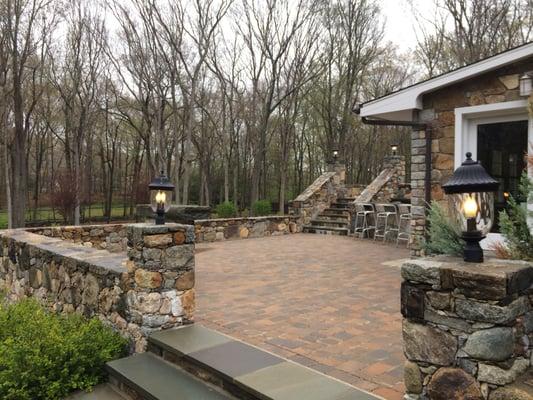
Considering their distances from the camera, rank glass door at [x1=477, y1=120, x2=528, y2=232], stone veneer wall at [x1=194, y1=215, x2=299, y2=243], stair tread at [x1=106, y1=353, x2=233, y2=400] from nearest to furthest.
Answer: stair tread at [x1=106, y1=353, x2=233, y2=400] < glass door at [x1=477, y1=120, x2=528, y2=232] < stone veneer wall at [x1=194, y1=215, x2=299, y2=243]

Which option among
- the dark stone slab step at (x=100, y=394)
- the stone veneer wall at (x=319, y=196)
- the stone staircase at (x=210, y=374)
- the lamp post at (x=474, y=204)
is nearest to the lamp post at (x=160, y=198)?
the stone staircase at (x=210, y=374)

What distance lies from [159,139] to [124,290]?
13609mm

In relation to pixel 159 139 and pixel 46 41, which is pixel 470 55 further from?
pixel 46 41

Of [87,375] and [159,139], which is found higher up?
[159,139]

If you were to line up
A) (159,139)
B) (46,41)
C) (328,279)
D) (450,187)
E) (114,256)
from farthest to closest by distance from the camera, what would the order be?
(159,139) < (46,41) < (328,279) < (114,256) < (450,187)

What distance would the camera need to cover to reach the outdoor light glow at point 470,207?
2.22 meters

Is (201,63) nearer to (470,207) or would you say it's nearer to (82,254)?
(82,254)

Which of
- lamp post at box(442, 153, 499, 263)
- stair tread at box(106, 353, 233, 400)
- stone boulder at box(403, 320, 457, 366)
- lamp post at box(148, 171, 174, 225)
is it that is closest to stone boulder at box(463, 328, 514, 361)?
stone boulder at box(403, 320, 457, 366)

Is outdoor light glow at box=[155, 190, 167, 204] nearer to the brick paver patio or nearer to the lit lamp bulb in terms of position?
the lit lamp bulb

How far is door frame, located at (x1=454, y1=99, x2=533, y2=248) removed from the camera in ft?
16.9

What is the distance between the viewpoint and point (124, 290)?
3992 millimetres

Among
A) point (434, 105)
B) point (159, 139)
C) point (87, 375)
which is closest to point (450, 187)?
point (87, 375)

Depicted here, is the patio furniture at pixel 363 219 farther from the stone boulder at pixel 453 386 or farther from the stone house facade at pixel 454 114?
the stone boulder at pixel 453 386

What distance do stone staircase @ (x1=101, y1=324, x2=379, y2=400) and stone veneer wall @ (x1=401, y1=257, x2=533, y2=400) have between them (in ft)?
1.55
